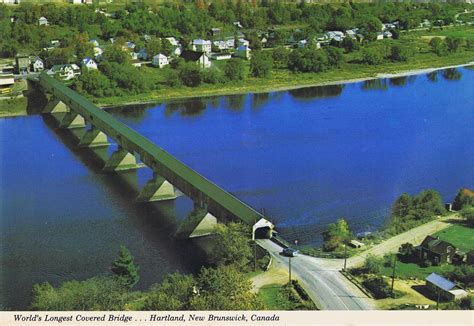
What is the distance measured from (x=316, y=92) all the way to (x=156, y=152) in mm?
→ 8868

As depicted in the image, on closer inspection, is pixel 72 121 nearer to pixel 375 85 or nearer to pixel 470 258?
pixel 375 85

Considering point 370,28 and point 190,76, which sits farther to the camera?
point 370,28

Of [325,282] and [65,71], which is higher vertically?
[325,282]

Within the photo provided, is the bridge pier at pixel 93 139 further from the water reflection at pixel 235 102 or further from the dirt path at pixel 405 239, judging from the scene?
the dirt path at pixel 405 239

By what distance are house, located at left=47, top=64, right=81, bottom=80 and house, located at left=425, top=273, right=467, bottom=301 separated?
1379 cm

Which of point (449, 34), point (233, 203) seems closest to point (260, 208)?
point (233, 203)

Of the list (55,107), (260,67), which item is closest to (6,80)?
(55,107)

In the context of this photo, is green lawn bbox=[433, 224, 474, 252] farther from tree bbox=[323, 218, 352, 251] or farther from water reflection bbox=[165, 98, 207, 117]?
water reflection bbox=[165, 98, 207, 117]

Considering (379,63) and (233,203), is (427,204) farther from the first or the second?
(379,63)

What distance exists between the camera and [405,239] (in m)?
6.84

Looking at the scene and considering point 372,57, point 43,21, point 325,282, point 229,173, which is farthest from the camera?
point 43,21

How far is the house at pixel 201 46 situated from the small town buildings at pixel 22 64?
18.0ft

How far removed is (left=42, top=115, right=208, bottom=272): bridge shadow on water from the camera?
7.16 metres

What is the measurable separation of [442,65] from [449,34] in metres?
4.29
